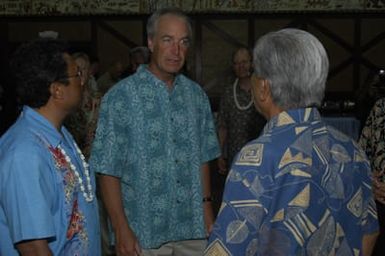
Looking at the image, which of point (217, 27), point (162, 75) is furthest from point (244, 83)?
point (217, 27)

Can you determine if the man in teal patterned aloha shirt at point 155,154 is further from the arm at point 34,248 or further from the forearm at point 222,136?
the forearm at point 222,136

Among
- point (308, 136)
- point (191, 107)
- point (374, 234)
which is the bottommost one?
point (374, 234)

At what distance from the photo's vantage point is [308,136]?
168 cm

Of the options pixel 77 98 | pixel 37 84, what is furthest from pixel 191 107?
pixel 37 84

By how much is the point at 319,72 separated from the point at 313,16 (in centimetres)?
898

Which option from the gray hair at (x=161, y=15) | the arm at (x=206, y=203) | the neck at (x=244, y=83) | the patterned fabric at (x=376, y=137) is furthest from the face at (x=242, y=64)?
the gray hair at (x=161, y=15)

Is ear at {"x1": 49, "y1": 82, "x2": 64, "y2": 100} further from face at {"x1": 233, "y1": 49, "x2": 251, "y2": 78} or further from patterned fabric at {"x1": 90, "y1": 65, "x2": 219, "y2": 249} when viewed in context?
face at {"x1": 233, "y1": 49, "x2": 251, "y2": 78}

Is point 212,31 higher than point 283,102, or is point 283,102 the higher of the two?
point 283,102

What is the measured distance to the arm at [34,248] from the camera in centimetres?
187

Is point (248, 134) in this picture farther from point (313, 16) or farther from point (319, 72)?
point (313, 16)

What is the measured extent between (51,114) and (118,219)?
0.68 meters

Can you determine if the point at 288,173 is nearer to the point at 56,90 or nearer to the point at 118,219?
the point at 56,90

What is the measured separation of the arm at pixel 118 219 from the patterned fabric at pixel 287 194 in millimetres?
913

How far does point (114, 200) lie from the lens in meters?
2.55
